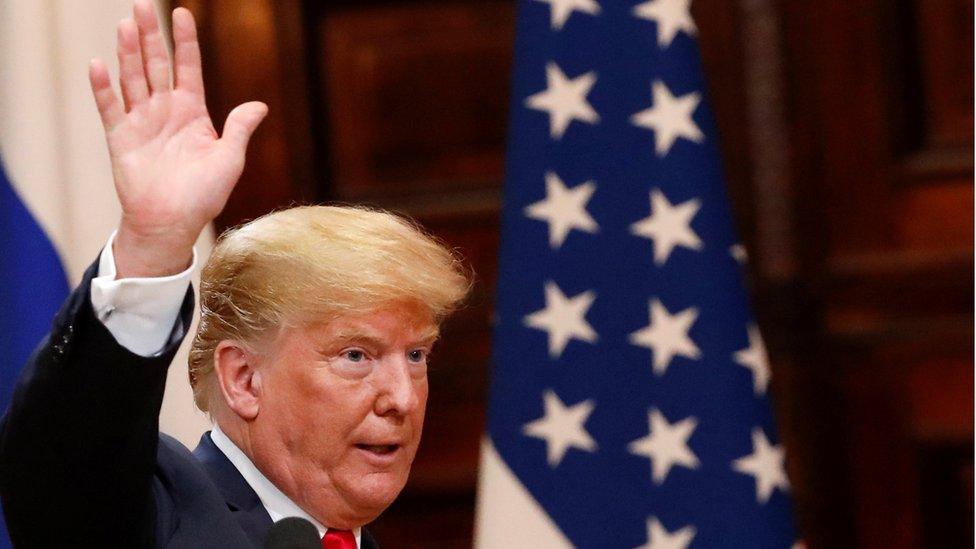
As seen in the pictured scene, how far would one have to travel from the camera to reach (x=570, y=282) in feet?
7.74

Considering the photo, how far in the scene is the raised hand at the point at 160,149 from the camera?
97 centimetres

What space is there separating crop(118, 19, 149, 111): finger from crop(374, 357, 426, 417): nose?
334mm

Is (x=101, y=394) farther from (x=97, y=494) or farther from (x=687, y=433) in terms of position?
(x=687, y=433)

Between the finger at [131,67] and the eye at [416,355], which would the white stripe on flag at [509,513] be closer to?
the eye at [416,355]

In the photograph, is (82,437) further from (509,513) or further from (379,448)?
(509,513)

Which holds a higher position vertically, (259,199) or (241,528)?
(241,528)

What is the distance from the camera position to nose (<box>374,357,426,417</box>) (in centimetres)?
124

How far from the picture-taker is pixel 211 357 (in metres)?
1.29

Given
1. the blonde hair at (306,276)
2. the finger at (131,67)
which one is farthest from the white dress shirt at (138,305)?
the blonde hair at (306,276)

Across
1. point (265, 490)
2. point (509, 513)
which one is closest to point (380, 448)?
point (265, 490)

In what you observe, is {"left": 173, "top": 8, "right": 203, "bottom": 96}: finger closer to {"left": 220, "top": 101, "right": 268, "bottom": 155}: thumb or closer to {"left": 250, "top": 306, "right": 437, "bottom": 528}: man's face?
{"left": 220, "top": 101, "right": 268, "bottom": 155}: thumb

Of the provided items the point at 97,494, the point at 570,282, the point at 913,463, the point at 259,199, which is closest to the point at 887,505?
the point at 913,463

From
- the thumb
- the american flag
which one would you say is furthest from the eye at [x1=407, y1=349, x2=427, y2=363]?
the american flag

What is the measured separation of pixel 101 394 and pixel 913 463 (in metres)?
2.27
